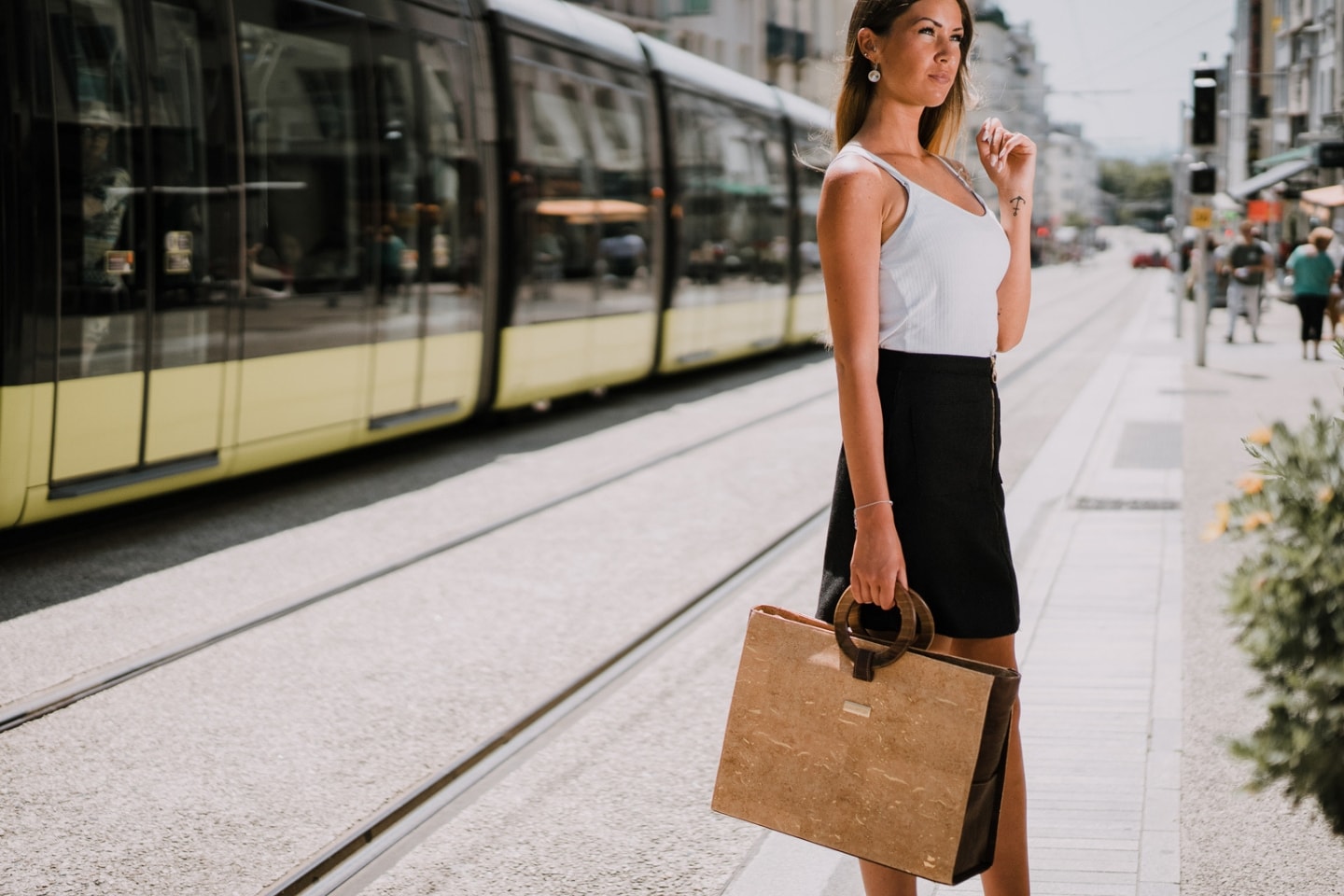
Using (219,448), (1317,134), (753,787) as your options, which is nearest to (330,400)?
(219,448)

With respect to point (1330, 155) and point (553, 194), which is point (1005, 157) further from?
point (1330, 155)

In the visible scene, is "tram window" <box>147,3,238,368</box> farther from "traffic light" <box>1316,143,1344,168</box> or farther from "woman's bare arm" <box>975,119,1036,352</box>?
"traffic light" <box>1316,143,1344,168</box>

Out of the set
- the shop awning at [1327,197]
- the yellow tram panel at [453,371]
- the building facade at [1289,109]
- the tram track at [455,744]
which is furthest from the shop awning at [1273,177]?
the tram track at [455,744]

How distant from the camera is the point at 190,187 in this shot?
8000mm

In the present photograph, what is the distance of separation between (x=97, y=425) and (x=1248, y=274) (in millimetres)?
20441

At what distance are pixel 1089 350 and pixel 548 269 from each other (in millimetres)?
12795

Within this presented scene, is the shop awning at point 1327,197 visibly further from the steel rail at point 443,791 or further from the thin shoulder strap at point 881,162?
the thin shoulder strap at point 881,162

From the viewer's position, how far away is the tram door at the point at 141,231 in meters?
7.21

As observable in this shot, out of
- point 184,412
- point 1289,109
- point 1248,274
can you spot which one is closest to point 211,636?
point 184,412

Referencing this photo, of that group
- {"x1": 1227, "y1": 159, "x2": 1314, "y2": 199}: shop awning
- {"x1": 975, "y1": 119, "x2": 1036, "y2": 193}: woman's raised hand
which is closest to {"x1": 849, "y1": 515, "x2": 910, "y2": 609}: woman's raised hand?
{"x1": 975, "y1": 119, "x2": 1036, "y2": 193}: woman's raised hand

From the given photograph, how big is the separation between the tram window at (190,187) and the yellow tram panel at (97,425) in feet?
0.98

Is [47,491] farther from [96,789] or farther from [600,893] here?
[600,893]

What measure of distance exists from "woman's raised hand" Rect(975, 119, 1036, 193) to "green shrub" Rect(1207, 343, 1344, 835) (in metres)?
1.02

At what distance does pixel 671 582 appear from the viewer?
291 inches
